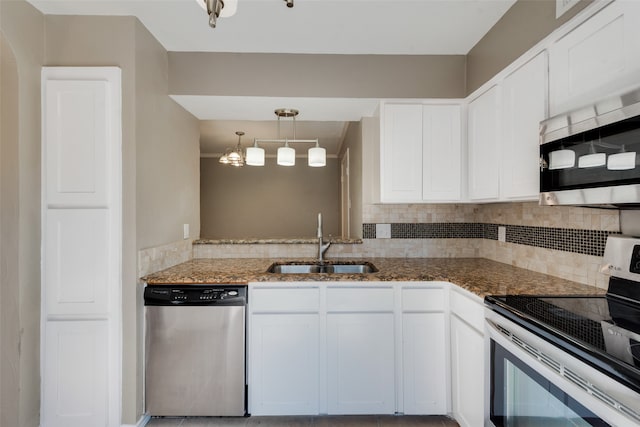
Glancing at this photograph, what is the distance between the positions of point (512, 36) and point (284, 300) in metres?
1.93

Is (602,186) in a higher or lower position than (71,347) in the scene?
higher

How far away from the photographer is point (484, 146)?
209cm

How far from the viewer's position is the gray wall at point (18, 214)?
5.65ft

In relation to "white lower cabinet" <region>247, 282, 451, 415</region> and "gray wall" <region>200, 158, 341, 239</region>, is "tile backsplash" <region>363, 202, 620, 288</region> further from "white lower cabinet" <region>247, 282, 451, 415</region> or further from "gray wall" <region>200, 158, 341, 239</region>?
"gray wall" <region>200, 158, 341, 239</region>

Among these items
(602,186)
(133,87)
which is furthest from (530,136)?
(133,87)

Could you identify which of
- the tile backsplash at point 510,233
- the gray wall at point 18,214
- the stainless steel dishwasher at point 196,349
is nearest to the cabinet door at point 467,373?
the tile backsplash at point 510,233

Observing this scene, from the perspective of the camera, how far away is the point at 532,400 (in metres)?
1.20

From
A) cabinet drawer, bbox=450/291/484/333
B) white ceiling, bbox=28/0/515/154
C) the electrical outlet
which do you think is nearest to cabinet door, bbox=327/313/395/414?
cabinet drawer, bbox=450/291/484/333

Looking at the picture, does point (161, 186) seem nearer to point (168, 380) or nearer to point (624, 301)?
point (168, 380)

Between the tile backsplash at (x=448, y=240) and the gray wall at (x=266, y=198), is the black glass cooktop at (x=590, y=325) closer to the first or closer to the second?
the tile backsplash at (x=448, y=240)

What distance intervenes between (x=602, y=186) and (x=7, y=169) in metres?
2.57

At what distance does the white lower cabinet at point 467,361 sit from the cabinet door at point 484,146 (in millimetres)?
665

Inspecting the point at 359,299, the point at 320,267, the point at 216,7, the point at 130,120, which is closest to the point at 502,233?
the point at 359,299

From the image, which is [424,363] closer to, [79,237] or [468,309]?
[468,309]
